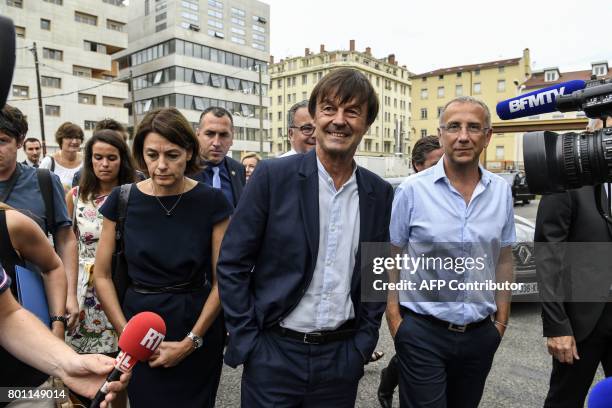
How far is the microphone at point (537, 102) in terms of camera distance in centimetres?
172

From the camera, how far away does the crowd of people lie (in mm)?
1894

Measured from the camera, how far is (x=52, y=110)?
35031mm

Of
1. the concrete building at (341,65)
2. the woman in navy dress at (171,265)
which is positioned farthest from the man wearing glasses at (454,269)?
the concrete building at (341,65)

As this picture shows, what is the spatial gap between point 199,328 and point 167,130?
106 cm

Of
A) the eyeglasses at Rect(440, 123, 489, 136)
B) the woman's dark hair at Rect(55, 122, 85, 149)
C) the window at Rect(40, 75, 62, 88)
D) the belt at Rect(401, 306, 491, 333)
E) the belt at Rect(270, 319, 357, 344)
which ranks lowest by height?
the belt at Rect(401, 306, 491, 333)

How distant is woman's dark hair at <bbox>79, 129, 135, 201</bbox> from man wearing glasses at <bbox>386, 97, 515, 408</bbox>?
2098 millimetres

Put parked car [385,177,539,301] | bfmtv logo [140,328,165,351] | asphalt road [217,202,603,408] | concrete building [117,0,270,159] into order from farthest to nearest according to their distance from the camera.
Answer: concrete building [117,0,270,159]
parked car [385,177,539,301]
asphalt road [217,202,603,408]
bfmtv logo [140,328,165,351]

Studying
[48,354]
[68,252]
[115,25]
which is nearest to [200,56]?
[115,25]

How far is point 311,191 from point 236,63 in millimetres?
52185

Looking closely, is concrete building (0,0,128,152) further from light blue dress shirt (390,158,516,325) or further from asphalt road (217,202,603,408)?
light blue dress shirt (390,158,516,325)

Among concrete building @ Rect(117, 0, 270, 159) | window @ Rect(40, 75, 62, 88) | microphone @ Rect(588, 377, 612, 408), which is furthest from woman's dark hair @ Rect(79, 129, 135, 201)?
concrete building @ Rect(117, 0, 270, 159)

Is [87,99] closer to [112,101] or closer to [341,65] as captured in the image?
[112,101]

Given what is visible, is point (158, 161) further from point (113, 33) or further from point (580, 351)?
point (113, 33)

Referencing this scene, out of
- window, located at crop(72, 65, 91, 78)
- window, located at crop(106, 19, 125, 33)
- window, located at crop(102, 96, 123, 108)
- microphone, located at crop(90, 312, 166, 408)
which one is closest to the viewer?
microphone, located at crop(90, 312, 166, 408)
